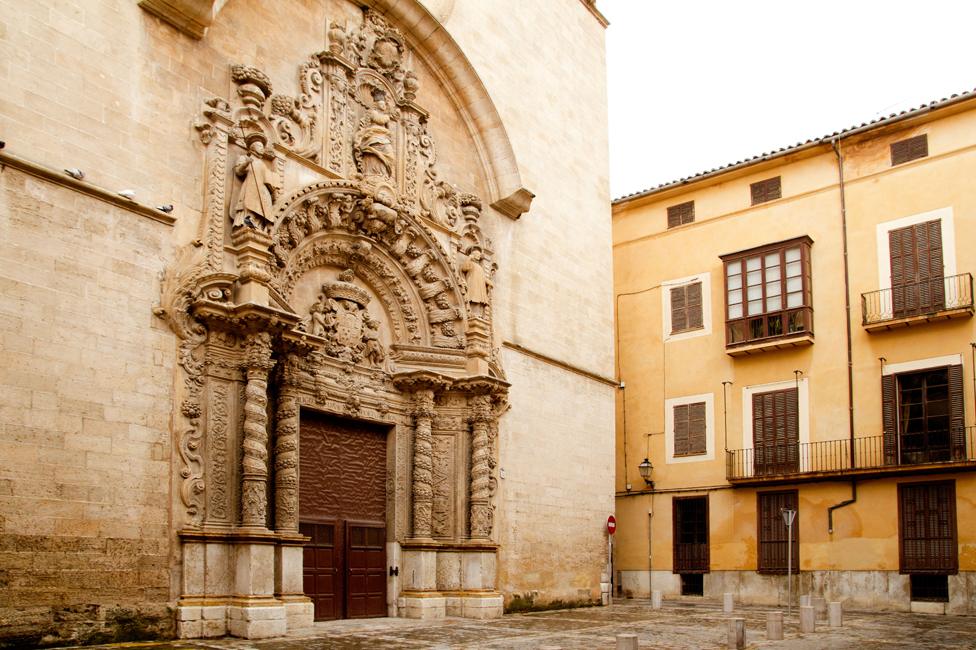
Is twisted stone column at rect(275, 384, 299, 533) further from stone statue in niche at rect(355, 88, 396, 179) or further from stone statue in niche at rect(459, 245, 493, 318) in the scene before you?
stone statue in niche at rect(459, 245, 493, 318)

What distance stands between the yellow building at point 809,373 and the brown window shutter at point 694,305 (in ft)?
0.15

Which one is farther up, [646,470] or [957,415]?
[957,415]

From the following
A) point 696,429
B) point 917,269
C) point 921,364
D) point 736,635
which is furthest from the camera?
point 696,429

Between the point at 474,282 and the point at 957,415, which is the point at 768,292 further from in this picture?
the point at 474,282

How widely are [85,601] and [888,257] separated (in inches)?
711

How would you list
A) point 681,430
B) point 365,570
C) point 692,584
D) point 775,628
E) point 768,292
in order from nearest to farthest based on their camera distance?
point 775,628
point 365,570
point 768,292
point 692,584
point 681,430

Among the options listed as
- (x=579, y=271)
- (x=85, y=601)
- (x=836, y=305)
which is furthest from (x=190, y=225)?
(x=836, y=305)

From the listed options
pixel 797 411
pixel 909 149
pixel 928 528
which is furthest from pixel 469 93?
pixel 928 528

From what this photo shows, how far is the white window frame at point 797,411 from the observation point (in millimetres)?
22469

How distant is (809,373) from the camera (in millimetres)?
22672

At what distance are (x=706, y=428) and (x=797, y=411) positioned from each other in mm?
2380

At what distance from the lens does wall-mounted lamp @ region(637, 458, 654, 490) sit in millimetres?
24406

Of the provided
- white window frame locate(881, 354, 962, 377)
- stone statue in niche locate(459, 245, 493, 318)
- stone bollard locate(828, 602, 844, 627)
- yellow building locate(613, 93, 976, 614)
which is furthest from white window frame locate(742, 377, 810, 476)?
stone statue in niche locate(459, 245, 493, 318)

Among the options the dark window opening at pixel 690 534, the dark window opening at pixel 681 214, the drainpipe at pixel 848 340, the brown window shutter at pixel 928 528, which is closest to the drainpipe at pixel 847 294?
the drainpipe at pixel 848 340
